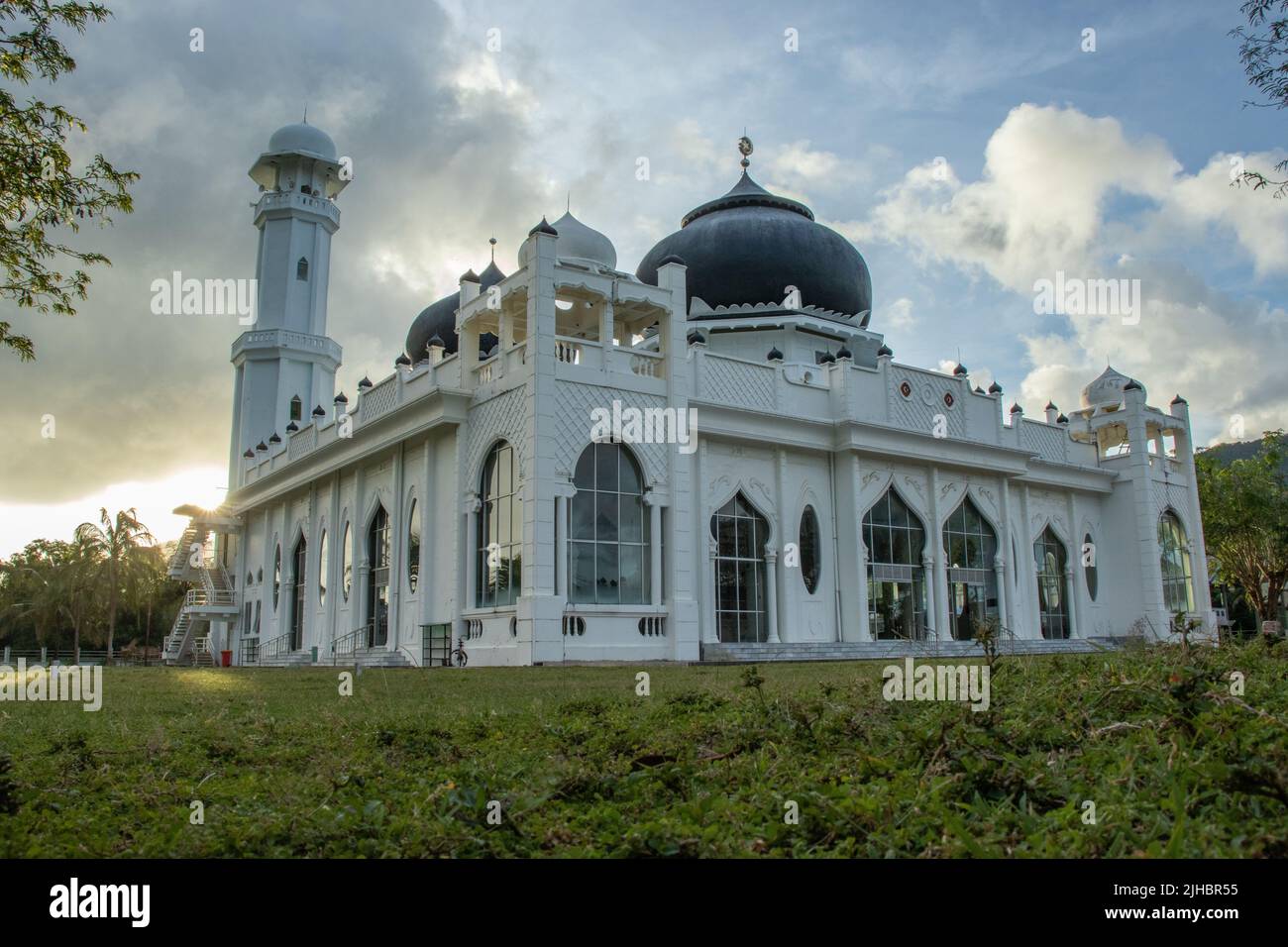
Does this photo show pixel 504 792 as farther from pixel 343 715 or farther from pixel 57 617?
pixel 57 617

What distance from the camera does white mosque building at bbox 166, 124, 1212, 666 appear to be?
68.5 feet

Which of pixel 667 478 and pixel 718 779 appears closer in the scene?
pixel 718 779

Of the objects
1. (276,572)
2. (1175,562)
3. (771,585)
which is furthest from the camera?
(276,572)

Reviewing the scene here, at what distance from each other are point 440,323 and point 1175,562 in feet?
81.0

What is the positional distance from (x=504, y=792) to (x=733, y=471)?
2087 cm

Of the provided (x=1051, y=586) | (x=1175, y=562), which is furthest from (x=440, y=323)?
(x=1175, y=562)

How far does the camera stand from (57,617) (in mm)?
51969

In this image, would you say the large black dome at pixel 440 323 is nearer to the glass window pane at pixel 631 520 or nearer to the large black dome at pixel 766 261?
the large black dome at pixel 766 261

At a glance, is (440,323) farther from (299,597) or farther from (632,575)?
(632,575)

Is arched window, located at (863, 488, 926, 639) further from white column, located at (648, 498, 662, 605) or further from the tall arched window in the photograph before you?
white column, located at (648, 498, 662, 605)

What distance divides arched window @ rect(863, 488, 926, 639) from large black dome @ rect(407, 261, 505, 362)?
13354 mm

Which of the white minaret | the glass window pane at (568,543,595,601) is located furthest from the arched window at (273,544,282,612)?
the glass window pane at (568,543,595,601)

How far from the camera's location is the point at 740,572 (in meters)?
24.4

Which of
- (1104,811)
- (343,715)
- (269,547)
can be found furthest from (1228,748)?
(269,547)
